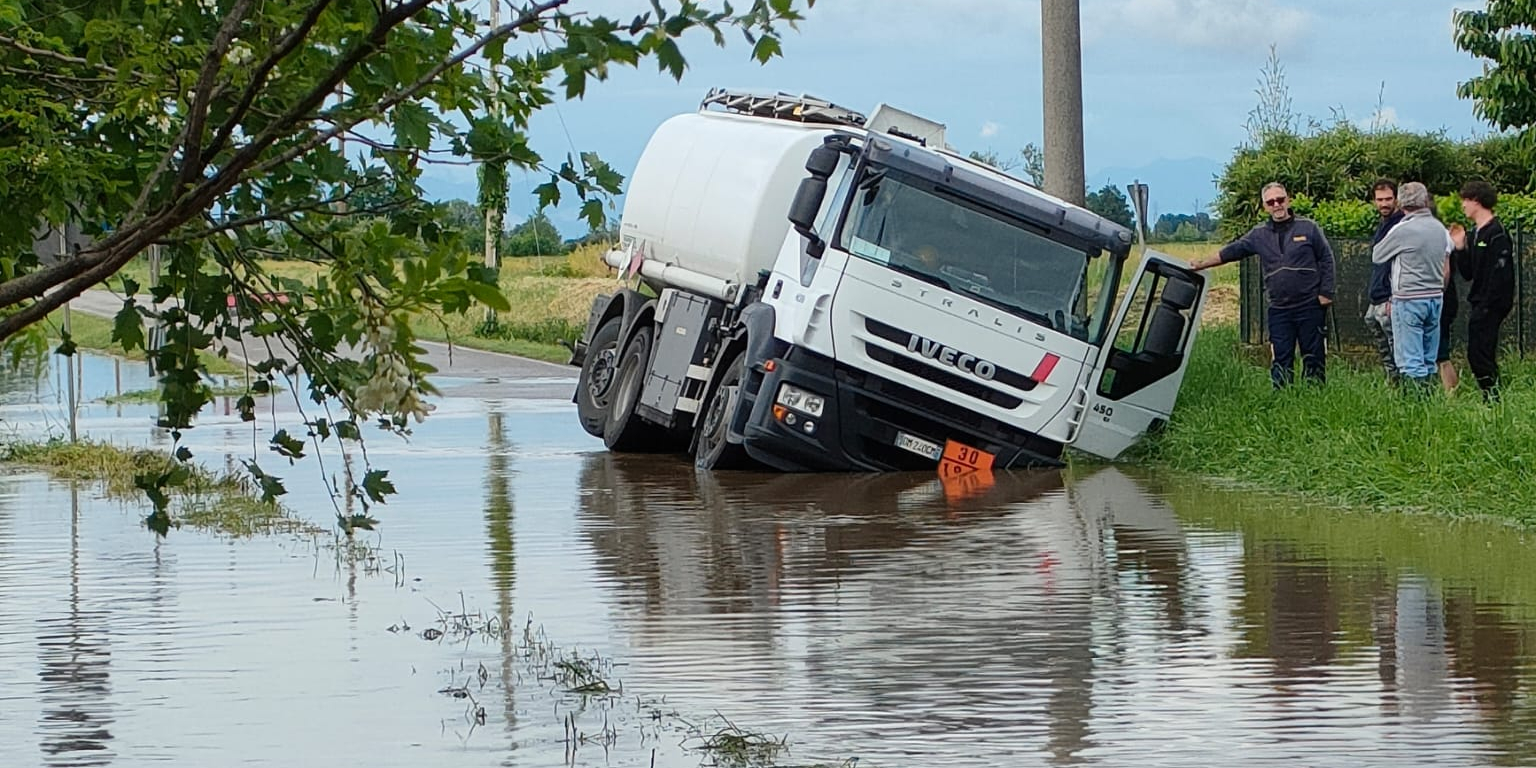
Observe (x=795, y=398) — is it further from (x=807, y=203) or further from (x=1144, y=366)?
(x=1144, y=366)

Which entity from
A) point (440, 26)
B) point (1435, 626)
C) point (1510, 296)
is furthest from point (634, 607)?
point (1510, 296)

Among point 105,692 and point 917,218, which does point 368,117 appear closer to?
point 105,692

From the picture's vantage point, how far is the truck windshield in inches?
688

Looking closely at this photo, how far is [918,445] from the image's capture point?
59.1ft

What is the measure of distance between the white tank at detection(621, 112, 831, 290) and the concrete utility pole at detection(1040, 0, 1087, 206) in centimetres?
230

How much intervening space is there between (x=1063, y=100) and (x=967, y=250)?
3801 mm

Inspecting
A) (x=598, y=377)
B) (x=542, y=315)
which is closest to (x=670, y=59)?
(x=598, y=377)

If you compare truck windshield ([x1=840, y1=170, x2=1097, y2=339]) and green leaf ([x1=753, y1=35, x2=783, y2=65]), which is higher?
truck windshield ([x1=840, y1=170, x2=1097, y2=339])

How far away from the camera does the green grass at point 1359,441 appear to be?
574 inches

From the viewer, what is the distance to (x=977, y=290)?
1753cm

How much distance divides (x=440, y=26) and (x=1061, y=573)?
22.2ft

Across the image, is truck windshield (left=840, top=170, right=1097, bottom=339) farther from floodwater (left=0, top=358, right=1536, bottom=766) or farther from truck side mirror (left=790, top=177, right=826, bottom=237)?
floodwater (left=0, top=358, right=1536, bottom=766)

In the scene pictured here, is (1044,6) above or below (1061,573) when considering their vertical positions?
above

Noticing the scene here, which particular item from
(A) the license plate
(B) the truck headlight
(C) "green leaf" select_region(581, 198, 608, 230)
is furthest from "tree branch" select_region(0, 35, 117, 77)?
(A) the license plate
